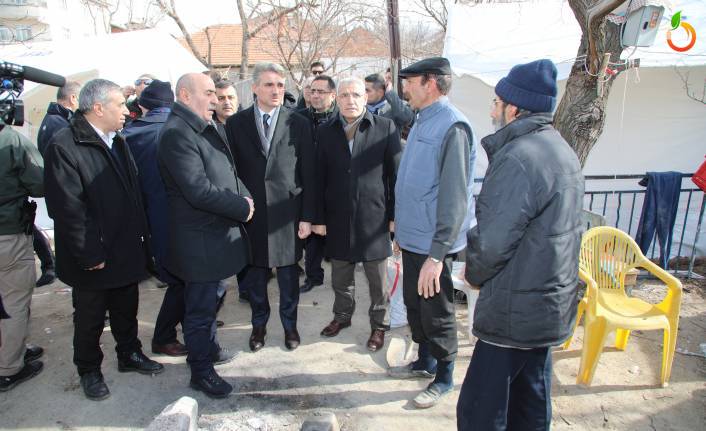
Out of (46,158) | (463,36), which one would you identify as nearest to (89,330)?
(46,158)

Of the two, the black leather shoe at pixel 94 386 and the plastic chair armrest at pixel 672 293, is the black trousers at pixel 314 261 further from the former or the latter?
the plastic chair armrest at pixel 672 293

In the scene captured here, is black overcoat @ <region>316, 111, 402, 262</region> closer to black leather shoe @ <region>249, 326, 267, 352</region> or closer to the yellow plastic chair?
black leather shoe @ <region>249, 326, 267, 352</region>

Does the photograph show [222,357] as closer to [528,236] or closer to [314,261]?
[314,261]

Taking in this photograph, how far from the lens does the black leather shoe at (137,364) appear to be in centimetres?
315

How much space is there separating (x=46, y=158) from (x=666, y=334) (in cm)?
399

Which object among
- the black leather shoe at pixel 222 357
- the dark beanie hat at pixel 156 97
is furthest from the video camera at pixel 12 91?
the black leather shoe at pixel 222 357

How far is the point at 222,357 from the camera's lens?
10.8 ft

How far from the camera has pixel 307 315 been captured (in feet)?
13.5

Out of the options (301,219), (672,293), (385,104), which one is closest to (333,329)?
(301,219)

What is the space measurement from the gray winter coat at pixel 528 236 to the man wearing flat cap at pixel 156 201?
2.35 m

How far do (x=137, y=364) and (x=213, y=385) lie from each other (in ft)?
2.26

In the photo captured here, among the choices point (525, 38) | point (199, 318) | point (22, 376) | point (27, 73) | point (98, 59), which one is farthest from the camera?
point (98, 59)

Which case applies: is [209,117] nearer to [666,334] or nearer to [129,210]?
[129,210]

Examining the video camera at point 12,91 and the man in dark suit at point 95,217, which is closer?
the video camera at point 12,91
